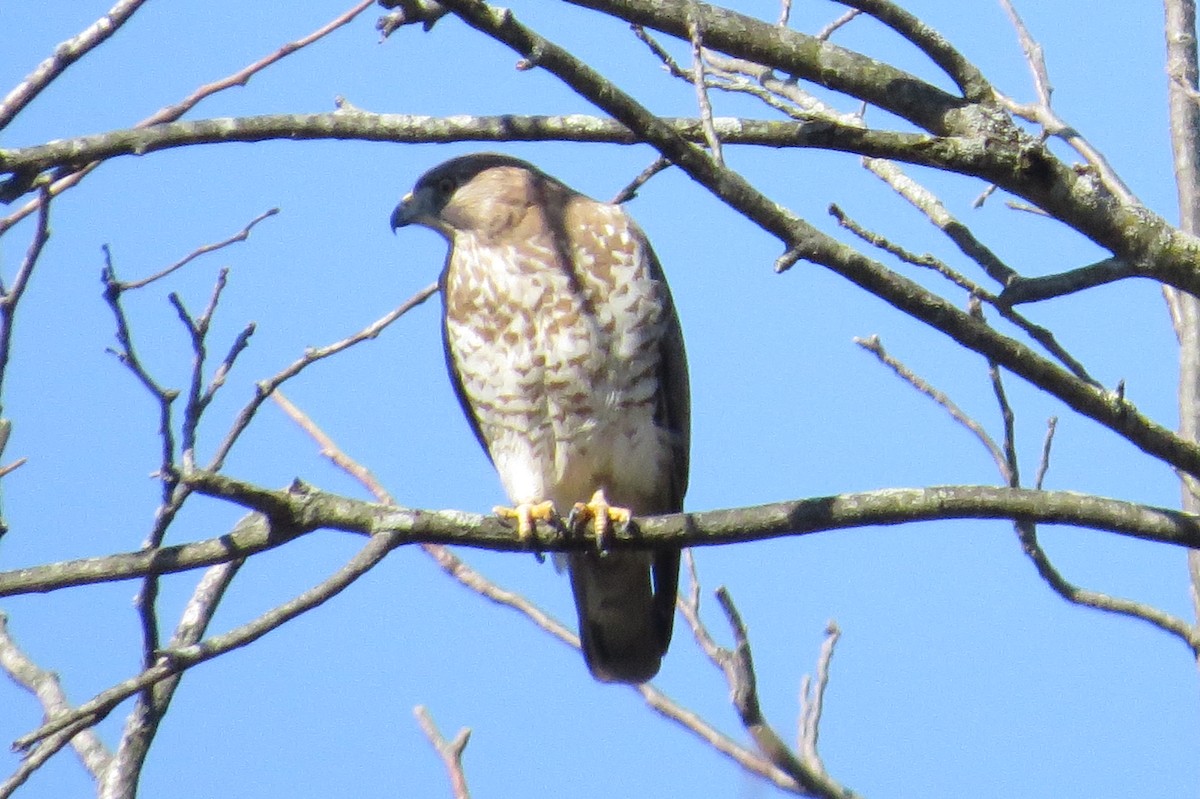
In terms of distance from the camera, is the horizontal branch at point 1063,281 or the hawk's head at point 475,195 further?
the hawk's head at point 475,195

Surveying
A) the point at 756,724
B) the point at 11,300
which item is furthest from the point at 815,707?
the point at 11,300

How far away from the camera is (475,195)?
485cm

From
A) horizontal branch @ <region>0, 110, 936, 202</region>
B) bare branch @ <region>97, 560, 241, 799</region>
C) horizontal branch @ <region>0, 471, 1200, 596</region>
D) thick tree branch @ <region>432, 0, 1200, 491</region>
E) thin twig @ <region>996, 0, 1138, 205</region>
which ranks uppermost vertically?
thin twig @ <region>996, 0, 1138, 205</region>

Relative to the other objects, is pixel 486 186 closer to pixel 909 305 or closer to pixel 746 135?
pixel 746 135

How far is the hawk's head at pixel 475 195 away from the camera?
15.5 feet

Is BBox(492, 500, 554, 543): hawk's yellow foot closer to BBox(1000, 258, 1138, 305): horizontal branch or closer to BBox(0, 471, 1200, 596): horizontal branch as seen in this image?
BBox(0, 471, 1200, 596): horizontal branch

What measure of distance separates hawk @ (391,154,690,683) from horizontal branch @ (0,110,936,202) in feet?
3.82

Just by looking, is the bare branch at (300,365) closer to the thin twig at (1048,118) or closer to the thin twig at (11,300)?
the thin twig at (11,300)

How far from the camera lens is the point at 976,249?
2855 millimetres

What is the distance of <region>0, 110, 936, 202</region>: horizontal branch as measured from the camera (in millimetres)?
2896

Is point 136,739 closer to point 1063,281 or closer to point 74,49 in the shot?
point 74,49

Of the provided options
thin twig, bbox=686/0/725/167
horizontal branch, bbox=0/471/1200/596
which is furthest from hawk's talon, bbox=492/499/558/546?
thin twig, bbox=686/0/725/167

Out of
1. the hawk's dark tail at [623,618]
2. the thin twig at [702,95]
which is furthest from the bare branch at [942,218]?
the hawk's dark tail at [623,618]

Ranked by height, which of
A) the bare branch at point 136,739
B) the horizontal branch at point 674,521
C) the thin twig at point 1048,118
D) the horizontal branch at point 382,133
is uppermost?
the thin twig at point 1048,118
